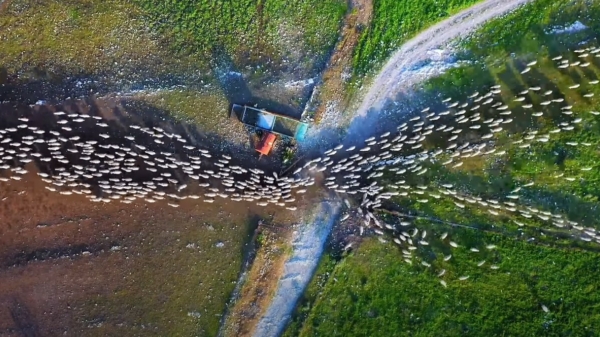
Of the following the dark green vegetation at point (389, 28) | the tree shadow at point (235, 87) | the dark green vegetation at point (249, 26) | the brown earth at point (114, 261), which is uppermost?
the dark green vegetation at point (389, 28)

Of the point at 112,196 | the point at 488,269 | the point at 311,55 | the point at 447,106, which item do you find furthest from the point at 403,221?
the point at 112,196

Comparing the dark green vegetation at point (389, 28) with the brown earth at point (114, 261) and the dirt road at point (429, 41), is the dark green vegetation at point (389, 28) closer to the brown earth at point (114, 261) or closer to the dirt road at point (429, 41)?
the dirt road at point (429, 41)

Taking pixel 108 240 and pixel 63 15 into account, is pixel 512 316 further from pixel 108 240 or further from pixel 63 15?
pixel 63 15

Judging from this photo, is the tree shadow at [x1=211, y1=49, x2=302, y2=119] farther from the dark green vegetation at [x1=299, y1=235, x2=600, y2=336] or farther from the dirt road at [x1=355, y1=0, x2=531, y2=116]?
the dark green vegetation at [x1=299, y1=235, x2=600, y2=336]

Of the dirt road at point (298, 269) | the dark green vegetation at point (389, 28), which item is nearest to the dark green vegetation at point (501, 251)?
the dirt road at point (298, 269)

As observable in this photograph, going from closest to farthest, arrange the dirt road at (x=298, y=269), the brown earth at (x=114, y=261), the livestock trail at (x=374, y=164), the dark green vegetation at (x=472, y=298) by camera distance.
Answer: the dark green vegetation at (x=472, y=298) → the dirt road at (x=298, y=269) → the livestock trail at (x=374, y=164) → the brown earth at (x=114, y=261)

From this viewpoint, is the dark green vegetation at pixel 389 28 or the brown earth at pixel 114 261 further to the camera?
the dark green vegetation at pixel 389 28
